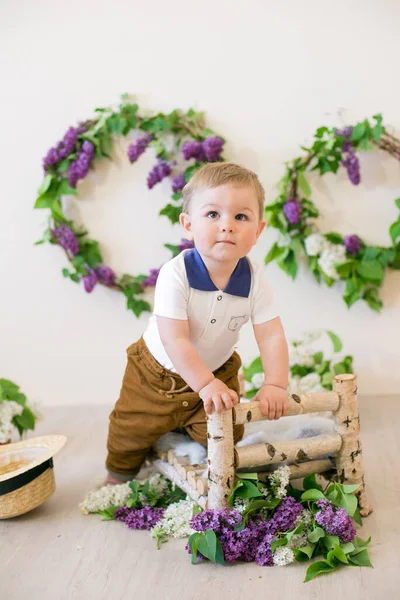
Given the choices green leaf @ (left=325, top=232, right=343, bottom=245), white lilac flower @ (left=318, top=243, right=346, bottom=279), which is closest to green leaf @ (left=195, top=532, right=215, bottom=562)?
white lilac flower @ (left=318, top=243, right=346, bottom=279)

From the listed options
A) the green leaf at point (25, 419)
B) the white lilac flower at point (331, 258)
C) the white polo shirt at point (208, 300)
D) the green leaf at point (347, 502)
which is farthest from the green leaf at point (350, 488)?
the white lilac flower at point (331, 258)

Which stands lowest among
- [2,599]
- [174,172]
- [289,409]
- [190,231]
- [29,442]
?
[2,599]

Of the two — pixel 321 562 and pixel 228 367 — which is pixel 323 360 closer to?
pixel 228 367

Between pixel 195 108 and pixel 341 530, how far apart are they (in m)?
1.84

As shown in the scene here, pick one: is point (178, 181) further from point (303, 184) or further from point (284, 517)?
point (284, 517)

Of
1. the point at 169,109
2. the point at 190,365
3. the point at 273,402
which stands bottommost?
the point at 273,402

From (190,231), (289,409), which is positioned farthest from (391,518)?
(190,231)

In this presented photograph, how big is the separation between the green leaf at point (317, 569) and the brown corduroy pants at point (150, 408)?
1.41 feet

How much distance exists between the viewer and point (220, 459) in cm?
180

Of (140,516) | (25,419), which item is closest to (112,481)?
(140,516)

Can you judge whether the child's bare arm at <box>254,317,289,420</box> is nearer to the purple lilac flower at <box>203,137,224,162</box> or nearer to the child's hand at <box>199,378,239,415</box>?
the child's hand at <box>199,378,239,415</box>

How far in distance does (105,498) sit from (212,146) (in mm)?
1440

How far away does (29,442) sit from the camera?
217 cm

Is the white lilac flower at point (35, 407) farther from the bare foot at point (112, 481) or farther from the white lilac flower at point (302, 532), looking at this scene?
the white lilac flower at point (302, 532)
